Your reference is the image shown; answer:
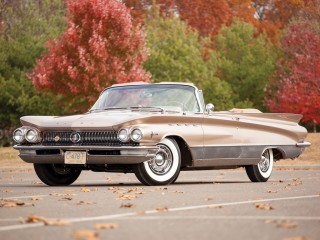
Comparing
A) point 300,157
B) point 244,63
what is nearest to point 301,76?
point 300,157

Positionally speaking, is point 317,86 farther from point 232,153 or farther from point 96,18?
point 232,153

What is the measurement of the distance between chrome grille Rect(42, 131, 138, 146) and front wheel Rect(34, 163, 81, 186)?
65 centimetres

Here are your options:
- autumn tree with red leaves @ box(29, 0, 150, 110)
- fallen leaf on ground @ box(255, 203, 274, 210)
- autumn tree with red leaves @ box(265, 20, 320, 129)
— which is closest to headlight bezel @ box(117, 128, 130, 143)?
fallen leaf on ground @ box(255, 203, 274, 210)

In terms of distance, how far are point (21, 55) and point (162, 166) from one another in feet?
92.5

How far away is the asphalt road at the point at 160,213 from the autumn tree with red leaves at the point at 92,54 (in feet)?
61.2

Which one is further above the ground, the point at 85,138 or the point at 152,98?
the point at 152,98

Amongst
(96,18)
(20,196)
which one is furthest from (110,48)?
(20,196)

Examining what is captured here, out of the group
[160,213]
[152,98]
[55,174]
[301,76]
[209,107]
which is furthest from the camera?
[301,76]

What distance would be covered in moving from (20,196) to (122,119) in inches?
91.6

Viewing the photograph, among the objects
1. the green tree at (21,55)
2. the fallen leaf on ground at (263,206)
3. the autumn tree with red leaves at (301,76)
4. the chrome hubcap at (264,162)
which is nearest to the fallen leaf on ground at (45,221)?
the fallen leaf on ground at (263,206)

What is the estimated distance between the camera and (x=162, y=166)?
14586 mm

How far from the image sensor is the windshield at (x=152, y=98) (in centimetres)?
1577

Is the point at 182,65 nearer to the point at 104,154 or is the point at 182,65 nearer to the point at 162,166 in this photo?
the point at 162,166

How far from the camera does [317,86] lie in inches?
1507
